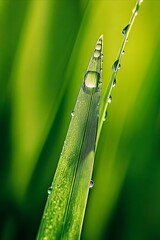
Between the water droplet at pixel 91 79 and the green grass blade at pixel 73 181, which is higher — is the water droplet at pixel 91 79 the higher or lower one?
the higher one

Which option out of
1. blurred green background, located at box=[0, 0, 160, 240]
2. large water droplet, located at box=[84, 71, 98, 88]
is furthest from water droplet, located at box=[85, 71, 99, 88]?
blurred green background, located at box=[0, 0, 160, 240]

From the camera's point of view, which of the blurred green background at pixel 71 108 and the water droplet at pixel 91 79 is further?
the blurred green background at pixel 71 108

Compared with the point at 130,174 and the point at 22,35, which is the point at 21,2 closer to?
the point at 22,35

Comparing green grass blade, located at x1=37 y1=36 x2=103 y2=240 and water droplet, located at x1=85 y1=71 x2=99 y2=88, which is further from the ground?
water droplet, located at x1=85 y1=71 x2=99 y2=88

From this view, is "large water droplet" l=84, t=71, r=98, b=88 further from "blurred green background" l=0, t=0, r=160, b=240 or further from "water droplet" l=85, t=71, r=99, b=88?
"blurred green background" l=0, t=0, r=160, b=240

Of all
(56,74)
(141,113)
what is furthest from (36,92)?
(141,113)

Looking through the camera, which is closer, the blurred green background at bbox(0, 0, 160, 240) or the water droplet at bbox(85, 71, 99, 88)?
the water droplet at bbox(85, 71, 99, 88)

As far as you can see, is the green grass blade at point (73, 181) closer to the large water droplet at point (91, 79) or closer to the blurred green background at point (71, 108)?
the large water droplet at point (91, 79)

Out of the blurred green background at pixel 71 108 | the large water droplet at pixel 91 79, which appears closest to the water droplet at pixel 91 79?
the large water droplet at pixel 91 79
